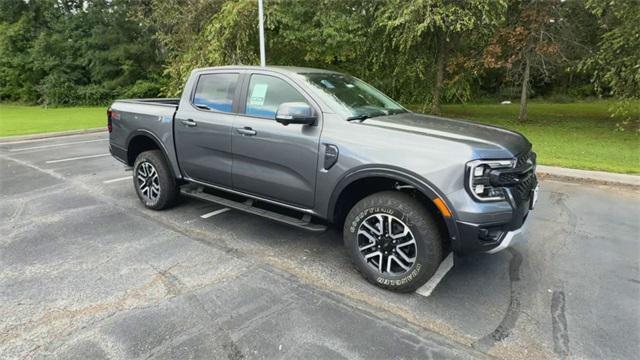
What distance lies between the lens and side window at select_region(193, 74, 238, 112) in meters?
4.25

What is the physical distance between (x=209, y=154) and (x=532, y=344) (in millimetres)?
3404

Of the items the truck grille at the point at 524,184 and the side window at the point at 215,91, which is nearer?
the truck grille at the point at 524,184

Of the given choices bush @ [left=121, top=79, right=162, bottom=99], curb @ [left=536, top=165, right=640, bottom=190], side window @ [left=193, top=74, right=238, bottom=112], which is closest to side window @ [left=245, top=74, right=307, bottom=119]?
side window @ [left=193, top=74, right=238, bottom=112]

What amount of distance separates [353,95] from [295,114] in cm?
94

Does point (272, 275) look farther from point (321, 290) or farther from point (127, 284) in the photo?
point (127, 284)

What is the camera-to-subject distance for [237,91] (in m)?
4.16

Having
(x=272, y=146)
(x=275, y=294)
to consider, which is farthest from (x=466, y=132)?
(x=275, y=294)

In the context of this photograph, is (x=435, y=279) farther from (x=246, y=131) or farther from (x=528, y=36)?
(x=528, y=36)

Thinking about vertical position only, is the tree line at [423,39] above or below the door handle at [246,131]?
above

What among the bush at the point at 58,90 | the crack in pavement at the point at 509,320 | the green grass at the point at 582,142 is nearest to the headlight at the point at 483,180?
the crack in pavement at the point at 509,320

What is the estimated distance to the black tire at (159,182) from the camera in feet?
16.1

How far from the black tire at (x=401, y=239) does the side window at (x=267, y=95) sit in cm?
123

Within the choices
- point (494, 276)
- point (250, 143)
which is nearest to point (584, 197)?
point (494, 276)

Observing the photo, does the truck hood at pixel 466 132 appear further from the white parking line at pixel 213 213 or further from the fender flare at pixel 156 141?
the fender flare at pixel 156 141
